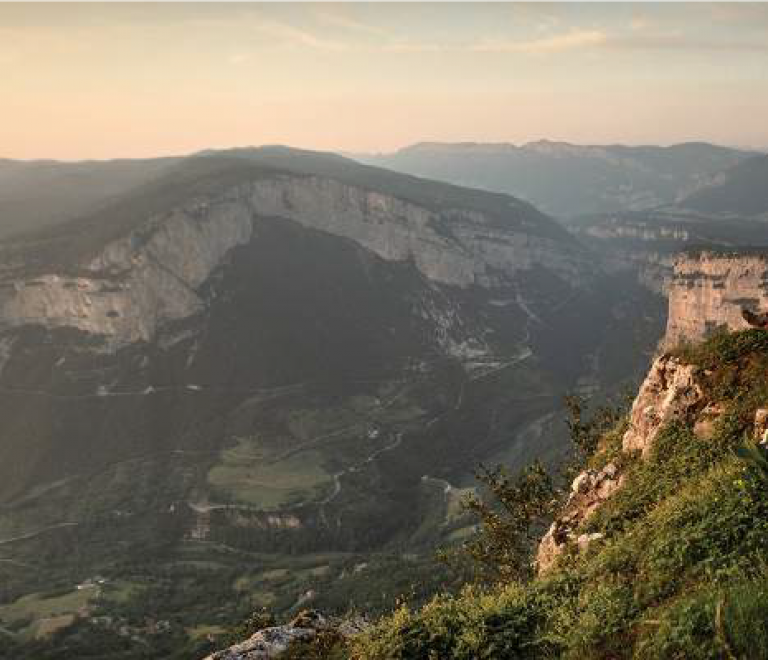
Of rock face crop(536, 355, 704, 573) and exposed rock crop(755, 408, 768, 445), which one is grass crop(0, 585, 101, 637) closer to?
rock face crop(536, 355, 704, 573)

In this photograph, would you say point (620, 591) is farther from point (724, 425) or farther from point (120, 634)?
point (120, 634)

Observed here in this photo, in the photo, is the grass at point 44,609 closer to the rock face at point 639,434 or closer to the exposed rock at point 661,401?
the rock face at point 639,434

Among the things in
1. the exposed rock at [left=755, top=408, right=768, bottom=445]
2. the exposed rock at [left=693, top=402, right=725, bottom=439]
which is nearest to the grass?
the exposed rock at [left=693, top=402, right=725, bottom=439]

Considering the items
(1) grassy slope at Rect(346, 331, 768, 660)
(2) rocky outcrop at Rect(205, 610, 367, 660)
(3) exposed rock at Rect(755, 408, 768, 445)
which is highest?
(3) exposed rock at Rect(755, 408, 768, 445)

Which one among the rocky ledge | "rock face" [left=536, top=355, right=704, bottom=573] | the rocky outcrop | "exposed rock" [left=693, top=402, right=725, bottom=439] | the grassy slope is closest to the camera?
the grassy slope

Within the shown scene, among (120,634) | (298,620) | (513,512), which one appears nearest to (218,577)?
(120,634)

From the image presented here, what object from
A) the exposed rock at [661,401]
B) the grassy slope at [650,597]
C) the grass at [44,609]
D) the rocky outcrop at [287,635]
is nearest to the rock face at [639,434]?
the exposed rock at [661,401]

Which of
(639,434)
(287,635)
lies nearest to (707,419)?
(639,434)
